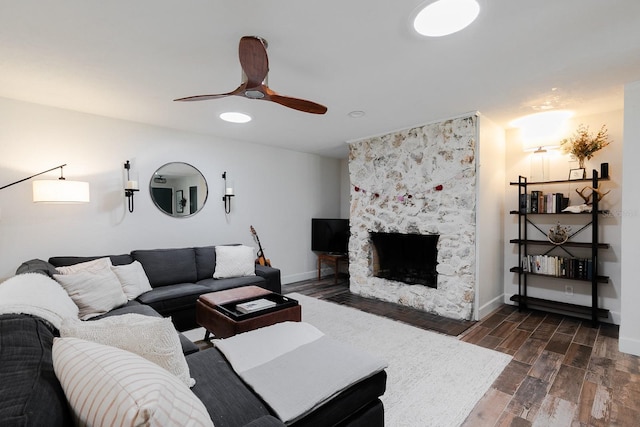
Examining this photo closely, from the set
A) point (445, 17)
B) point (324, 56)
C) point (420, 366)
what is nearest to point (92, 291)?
point (324, 56)

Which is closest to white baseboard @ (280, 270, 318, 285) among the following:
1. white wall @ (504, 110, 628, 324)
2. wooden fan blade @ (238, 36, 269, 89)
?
white wall @ (504, 110, 628, 324)

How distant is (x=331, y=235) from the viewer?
219 inches

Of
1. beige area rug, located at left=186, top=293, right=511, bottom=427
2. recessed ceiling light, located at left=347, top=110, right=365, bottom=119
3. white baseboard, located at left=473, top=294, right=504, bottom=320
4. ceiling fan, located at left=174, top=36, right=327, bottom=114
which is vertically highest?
recessed ceiling light, located at left=347, top=110, right=365, bottom=119

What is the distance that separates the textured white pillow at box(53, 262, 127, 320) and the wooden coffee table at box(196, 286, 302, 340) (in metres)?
0.72

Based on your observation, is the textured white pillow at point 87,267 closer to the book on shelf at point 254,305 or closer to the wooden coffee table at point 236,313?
the wooden coffee table at point 236,313

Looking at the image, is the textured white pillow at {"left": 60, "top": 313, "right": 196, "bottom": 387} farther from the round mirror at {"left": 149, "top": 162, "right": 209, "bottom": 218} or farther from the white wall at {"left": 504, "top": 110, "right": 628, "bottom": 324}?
the white wall at {"left": 504, "top": 110, "right": 628, "bottom": 324}

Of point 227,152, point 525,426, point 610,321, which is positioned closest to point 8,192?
point 227,152

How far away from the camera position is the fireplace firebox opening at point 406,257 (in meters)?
4.09

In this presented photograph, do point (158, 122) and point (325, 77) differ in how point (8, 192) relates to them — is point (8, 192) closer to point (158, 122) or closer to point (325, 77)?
point (158, 122)

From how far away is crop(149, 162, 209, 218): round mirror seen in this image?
3.99 meters

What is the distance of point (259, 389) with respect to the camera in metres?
1.35

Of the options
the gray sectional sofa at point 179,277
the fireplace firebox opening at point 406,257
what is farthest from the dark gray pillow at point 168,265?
the fireplace firebox opening at point 406,257

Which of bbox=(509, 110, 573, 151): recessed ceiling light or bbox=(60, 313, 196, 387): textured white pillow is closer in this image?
bbox=(60, 313, 196, 387): textured white pillow

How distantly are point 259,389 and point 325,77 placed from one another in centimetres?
233
